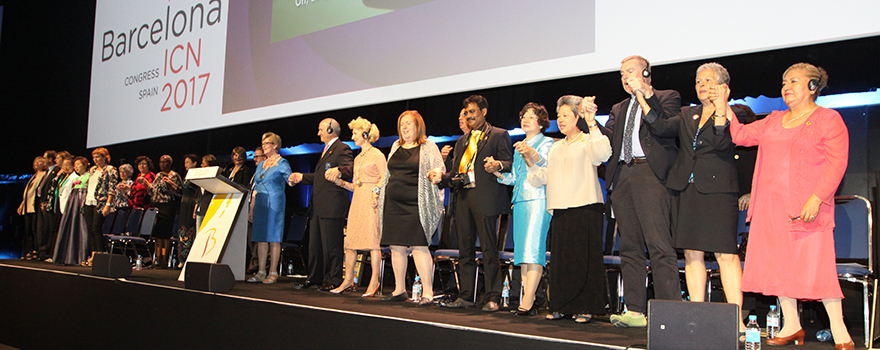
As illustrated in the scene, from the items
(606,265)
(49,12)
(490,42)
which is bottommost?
(606,265)

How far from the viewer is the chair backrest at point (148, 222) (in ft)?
23.9

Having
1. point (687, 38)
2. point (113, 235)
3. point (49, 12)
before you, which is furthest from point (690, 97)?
point (49, 12)

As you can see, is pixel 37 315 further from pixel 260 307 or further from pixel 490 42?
pixel 490 42

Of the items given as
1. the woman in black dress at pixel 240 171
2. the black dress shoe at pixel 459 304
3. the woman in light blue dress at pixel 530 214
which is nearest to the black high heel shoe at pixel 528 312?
the woman in light blue dress at pixel 530 214

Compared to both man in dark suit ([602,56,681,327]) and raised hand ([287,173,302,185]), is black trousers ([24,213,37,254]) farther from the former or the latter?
man in dark suit ([602,56,681,327])

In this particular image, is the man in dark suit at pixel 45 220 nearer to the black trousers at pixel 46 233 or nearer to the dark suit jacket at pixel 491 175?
the black trousers at pixel 46 233

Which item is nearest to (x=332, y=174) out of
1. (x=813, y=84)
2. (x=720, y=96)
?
(x=720, y=96)

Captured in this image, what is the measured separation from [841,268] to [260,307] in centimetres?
314

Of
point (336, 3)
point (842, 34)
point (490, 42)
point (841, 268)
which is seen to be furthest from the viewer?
point (336, 3)

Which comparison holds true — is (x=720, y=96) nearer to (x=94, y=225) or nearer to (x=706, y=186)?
(x=706, y=186)

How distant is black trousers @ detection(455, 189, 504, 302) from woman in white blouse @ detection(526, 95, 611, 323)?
1.66ft

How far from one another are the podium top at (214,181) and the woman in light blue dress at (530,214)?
2.28 m

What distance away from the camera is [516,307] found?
376 cm

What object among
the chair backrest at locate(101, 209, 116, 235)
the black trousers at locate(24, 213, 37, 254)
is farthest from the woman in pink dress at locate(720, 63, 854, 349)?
the black trousers at locate(24, 213, 37, 254)
